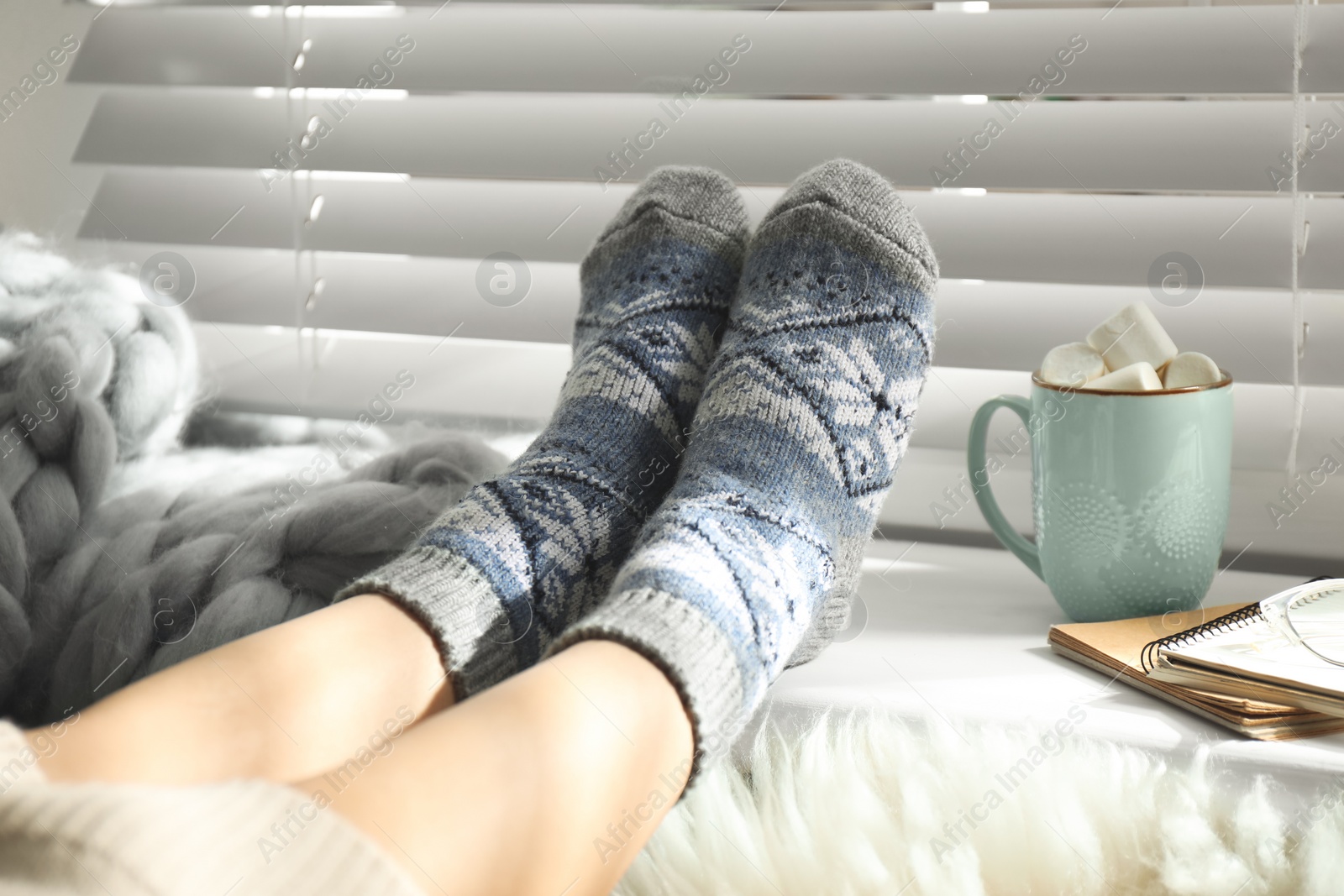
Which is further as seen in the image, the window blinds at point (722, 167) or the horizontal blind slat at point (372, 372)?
the horizontal blind slat at point (372, 372)

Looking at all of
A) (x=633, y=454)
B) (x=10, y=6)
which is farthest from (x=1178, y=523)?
(x=10, y=6)

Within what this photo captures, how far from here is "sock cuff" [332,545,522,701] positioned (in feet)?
1.80

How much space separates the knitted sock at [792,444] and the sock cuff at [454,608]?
3.5 inches

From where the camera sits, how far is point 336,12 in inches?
38.8

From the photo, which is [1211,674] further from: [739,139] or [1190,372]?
[739,139]

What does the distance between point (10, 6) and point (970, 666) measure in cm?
109

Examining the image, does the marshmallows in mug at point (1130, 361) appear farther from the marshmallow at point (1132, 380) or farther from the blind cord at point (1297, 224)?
the blind cord at point (1297, 224)

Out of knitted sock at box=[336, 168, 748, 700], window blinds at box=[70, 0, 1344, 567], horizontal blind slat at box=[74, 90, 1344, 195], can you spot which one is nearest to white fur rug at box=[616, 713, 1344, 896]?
knitted sock at box=[336, 168, 748, 700]

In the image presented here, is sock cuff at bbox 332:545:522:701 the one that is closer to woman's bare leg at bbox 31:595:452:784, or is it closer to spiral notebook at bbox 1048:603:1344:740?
woman's bare leg at bbox 31:595:452:784

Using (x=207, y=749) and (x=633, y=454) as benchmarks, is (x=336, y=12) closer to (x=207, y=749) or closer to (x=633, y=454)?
(x=633, y=454)

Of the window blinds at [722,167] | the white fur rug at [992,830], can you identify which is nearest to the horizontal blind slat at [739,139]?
the window blinds at [722,167]

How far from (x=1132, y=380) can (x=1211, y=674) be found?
0.61 feet

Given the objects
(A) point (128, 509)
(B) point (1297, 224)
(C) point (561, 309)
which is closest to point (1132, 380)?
(B) point (1297, 224)

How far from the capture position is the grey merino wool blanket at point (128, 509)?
655 mm
